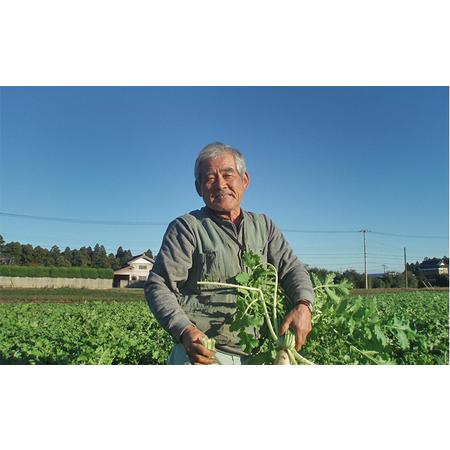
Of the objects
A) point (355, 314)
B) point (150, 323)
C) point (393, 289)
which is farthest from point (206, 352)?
point (393, 289)

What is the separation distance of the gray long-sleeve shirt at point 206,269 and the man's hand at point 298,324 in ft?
0.21

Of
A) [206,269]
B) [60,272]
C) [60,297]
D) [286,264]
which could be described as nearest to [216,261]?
[206,269]

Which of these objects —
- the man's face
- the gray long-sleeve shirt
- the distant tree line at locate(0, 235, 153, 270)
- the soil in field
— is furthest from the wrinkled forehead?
the distant tree line at locate(0, 235, 153, 270)

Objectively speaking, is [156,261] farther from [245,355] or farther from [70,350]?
[70,350]

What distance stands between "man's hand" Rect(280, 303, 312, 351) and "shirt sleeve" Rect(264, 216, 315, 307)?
0.08 metres

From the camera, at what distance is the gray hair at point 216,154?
5.64ft

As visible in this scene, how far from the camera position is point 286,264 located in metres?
1.76

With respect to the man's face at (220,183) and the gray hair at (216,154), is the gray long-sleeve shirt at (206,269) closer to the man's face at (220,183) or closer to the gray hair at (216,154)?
the man's face at (220,183)

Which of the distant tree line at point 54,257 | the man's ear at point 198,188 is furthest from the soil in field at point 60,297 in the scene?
the man's ear at point 198,188

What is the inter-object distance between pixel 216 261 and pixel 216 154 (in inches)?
16.2

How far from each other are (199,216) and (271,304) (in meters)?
0.44

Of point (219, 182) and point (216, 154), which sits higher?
point (216, 154)

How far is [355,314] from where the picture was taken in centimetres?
178

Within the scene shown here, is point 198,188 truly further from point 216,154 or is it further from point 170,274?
point 170,274
